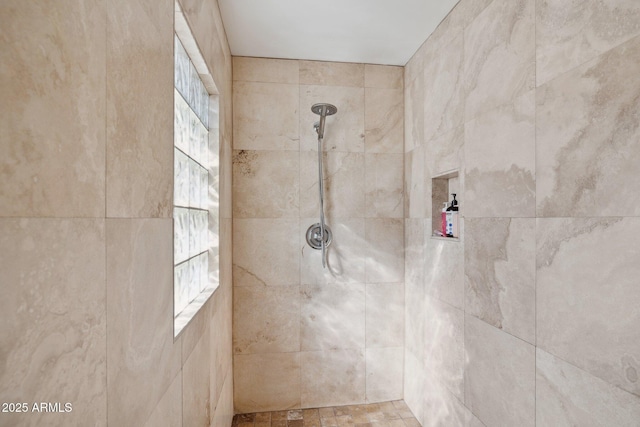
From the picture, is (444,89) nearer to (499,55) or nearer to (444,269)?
(499,55)

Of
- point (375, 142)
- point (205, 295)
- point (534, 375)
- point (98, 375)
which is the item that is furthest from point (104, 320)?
point (375, 142)

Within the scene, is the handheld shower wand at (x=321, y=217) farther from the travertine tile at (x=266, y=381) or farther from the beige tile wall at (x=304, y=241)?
the travertine tile at (x=266, y=381)

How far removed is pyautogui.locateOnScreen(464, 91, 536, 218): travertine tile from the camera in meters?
1.13

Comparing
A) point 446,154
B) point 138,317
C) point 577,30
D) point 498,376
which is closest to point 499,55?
point 577,30

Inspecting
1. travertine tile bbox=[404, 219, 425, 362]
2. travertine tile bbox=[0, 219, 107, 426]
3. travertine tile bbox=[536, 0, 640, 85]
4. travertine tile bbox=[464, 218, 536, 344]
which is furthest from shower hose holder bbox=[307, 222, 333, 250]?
travertine tile bbox=[0, 219, 107, 426]

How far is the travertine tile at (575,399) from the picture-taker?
0.82 m

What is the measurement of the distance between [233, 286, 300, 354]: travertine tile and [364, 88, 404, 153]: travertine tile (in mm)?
1091

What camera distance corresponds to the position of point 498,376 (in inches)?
49.9

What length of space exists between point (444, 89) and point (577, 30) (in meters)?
0.76

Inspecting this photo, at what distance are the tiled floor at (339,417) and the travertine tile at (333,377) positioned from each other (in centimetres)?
6

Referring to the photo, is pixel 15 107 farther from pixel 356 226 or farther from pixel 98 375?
pixel 356 226

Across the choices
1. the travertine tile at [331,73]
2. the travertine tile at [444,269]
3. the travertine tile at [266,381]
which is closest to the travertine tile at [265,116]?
the travertine tile at [331,73]

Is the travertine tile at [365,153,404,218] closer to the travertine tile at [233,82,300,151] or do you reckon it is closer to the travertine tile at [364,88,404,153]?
the travertine tile at [364,88,404,153]

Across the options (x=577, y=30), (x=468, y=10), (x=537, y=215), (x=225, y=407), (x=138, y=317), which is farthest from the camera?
(x=225, y=407)
